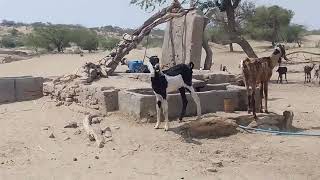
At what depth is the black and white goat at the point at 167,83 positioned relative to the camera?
949cm

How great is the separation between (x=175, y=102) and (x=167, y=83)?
0.88 m

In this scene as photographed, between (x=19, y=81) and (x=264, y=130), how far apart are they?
767 cm

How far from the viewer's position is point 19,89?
47.5 ft

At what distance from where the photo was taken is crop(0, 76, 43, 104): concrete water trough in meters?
14.3

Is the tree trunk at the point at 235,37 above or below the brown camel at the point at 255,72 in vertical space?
above

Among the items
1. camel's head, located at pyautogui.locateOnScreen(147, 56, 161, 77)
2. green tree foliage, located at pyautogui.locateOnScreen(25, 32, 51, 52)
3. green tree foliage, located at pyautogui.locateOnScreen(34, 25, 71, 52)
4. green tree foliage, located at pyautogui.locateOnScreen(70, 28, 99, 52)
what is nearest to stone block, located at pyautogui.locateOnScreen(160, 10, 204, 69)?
camel's head, located at pyautogui.locateOnScreen(147, 56, 161, 77)

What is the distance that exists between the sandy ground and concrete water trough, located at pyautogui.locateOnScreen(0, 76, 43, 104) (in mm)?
2902

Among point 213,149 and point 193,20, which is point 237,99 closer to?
point 213,149

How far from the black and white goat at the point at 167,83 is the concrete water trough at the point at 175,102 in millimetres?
287

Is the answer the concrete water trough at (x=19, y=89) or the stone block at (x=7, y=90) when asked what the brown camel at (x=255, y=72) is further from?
the stone block at (x=7, y=90)

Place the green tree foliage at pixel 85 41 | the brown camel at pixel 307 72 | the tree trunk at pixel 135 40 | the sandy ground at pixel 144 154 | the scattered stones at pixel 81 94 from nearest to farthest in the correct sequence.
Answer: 1. the sandy ground at pixel 144 154
2. the scattered stones at pixel 81 94
3. the tree trunk at pixel 135 40
4. the brown camel at pixel 307 72
5. the green tree foliage at pixel 85 41

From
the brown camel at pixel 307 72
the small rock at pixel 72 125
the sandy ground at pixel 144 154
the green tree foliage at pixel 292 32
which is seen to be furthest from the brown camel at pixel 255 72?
the green tree foliage at pixel 292 32

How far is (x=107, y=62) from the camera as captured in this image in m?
15.0

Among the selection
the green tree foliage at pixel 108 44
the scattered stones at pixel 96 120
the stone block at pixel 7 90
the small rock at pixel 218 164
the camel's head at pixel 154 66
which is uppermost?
the green tree foliage at pixel 108 44
